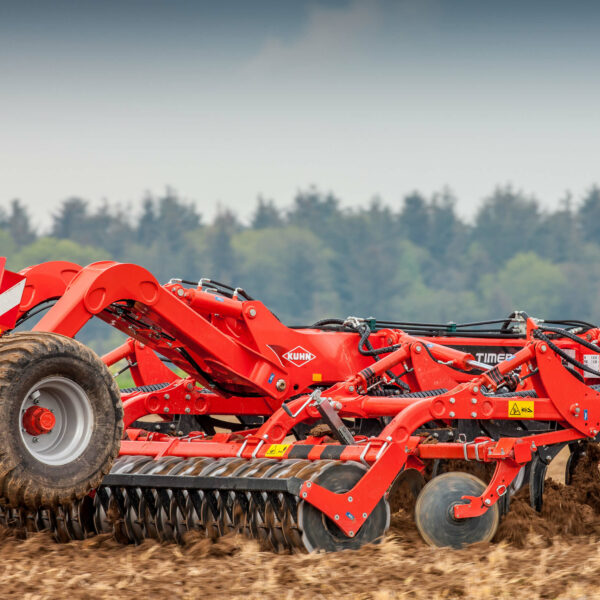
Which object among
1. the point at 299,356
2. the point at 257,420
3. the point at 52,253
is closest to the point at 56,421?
the point at 299,356

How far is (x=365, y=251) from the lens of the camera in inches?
3214

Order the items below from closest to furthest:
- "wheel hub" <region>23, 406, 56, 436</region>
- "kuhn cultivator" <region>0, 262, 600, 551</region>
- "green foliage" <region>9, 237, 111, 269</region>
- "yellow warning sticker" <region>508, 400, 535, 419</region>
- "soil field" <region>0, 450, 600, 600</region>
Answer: "soil field" <region>0, 450, 600, 600</region> < "wheel hub" <region>23, 406, 56, 436</region> < "kuhn cultivator" <region>0, 262, 600, 551</region> < "yellow warning sticker" <region>508, 400, 535, 419</region> < "green foliage" <region>9, 237, 111, 269</region>

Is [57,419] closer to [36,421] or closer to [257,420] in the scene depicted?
[36,421]

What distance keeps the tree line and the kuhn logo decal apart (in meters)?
63.1

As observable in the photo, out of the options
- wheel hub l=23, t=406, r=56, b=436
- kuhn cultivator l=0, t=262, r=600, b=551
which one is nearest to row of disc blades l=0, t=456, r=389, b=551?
kuhn cultivator l=0, t=262, r=600, b=551

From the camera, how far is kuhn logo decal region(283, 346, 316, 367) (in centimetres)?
949

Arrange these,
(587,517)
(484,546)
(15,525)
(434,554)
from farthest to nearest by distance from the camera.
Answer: (587,517)
(15,525)
(484,546)
(434,554)

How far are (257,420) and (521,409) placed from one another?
267cm

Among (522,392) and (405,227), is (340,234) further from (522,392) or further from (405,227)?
(522,392)

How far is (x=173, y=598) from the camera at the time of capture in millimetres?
5957

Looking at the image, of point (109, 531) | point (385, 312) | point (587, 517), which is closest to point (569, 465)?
point (587, 517)

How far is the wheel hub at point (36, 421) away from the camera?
254 inches

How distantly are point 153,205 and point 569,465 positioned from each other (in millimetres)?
79673

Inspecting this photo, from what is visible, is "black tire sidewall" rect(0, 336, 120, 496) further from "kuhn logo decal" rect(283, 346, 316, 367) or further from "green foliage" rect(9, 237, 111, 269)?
"green foliage" rect(9, 237, 111, 269)
